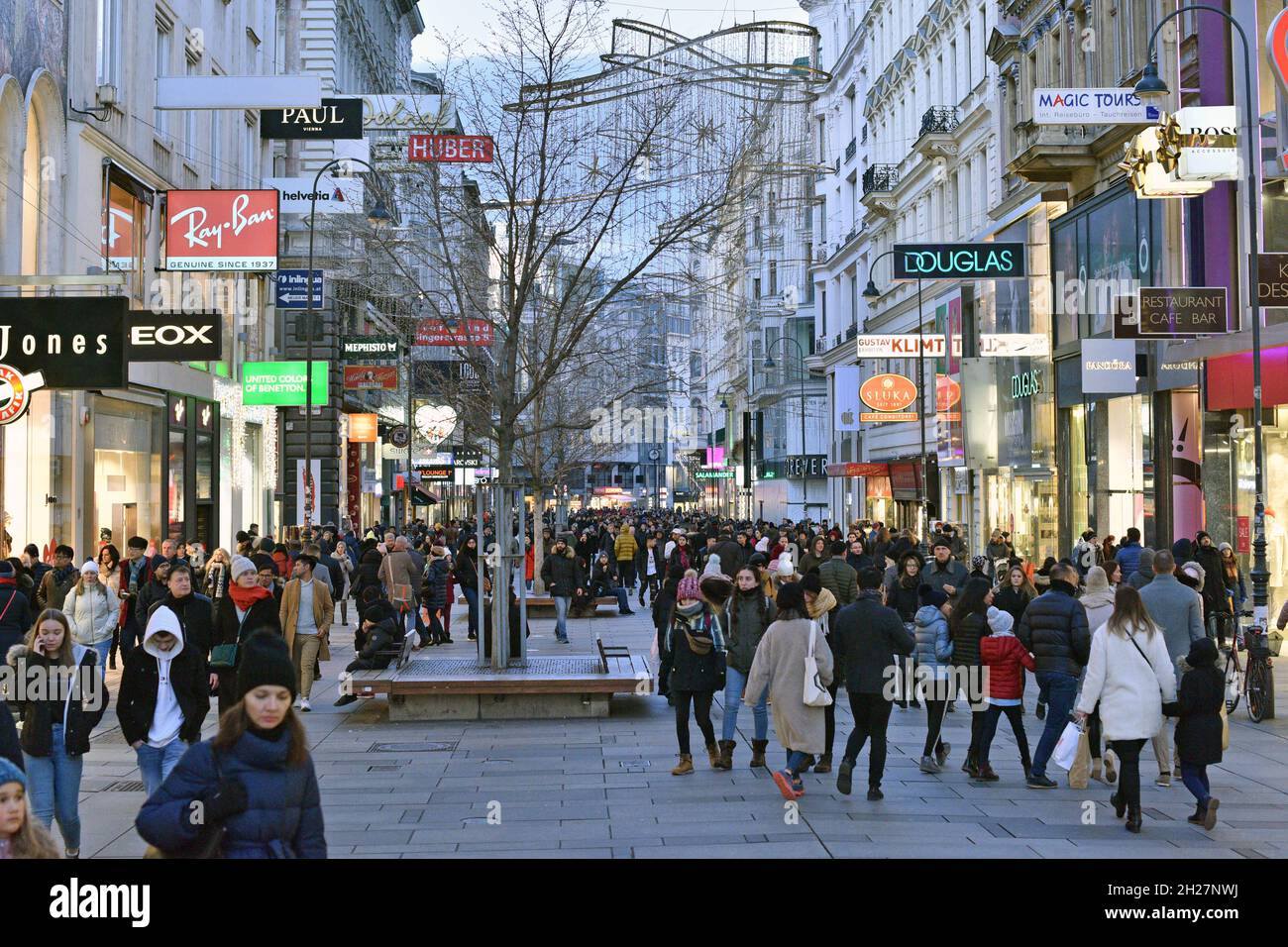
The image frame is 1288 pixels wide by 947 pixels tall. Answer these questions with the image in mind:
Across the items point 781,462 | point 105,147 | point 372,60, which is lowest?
point 781,462

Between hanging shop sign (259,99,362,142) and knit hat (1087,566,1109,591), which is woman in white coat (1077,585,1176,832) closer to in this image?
knit hat (1087,566,1109,591)

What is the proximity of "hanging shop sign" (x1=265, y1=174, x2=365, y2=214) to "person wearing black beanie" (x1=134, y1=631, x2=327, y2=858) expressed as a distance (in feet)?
100

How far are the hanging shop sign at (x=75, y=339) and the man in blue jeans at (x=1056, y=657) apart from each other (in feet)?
39.4

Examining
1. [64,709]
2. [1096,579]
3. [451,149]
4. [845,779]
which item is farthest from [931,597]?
[451,149]

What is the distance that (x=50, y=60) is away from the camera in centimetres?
2497

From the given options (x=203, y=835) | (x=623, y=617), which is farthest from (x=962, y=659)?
(x=623, y=617)

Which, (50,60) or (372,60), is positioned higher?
(372,60)

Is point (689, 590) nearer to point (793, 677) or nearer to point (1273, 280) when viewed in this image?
point (793, 677)

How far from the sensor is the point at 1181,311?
922 inches

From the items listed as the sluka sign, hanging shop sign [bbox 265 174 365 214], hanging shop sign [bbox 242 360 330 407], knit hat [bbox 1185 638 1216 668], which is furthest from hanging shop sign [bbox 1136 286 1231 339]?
hanging shop sign [bbox 242 360 330 407]

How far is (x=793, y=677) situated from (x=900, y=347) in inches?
981
